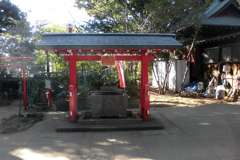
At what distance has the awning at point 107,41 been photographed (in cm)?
594

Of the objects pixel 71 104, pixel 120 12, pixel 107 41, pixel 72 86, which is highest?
pixel 120 12

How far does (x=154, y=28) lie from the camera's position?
40.9 feet

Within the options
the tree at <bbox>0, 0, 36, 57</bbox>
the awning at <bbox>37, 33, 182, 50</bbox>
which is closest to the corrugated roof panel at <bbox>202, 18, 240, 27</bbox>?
the awning at <bbox>37, 33, 182, 50</bbox>

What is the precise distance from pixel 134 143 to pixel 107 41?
341 cm

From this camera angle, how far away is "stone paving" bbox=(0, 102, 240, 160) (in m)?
4.21

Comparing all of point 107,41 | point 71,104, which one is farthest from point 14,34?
point 107,41

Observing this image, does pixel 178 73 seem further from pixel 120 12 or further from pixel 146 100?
pixel 146 100

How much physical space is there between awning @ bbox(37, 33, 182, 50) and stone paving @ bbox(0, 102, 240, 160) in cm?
265

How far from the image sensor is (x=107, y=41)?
6402 millimetres

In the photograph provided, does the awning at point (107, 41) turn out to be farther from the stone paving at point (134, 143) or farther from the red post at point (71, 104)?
the stone paving at point (134, 143)

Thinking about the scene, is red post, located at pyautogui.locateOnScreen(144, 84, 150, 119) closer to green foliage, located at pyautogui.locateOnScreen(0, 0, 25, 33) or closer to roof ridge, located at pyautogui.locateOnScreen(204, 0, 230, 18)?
roof ridge, located at pyautogui.locateOnScreen(204, 0, 230, 18)

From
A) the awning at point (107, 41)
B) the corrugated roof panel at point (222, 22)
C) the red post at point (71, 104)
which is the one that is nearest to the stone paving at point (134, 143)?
the red post at point (71, 104)

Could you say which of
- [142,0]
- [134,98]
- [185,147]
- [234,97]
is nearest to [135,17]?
[142,0]

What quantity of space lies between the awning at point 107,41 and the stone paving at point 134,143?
2646mm
